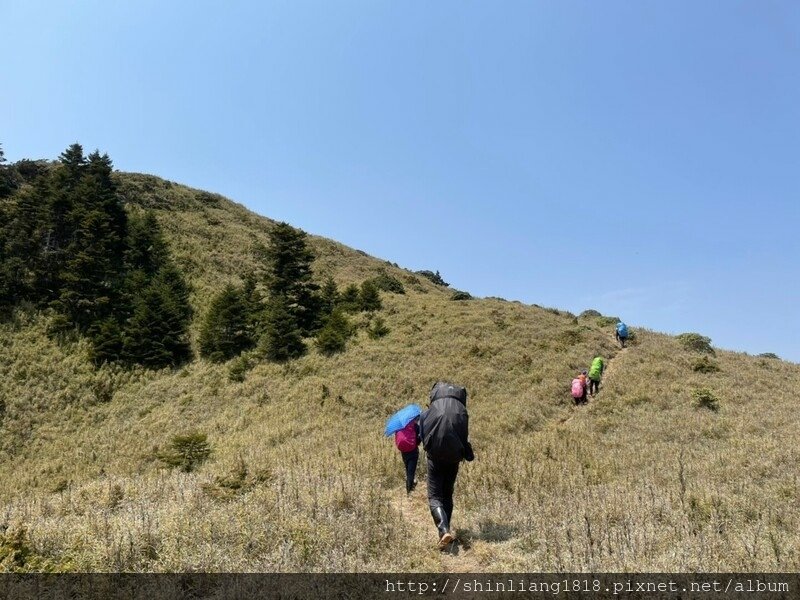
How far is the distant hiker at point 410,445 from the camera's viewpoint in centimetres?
918

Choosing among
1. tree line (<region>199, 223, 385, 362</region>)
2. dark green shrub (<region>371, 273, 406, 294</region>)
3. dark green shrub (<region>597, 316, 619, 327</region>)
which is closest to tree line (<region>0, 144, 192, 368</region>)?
tree line (<region>199, 223, 385, 362</region>)

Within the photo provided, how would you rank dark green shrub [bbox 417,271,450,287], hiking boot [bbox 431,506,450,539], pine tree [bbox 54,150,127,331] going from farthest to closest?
1. dark green shrub [bbox 417,271,450,287]
2. pine tree [bbox 54,150,127,331]
3. hiking boot [bbox 431,506,450,539]

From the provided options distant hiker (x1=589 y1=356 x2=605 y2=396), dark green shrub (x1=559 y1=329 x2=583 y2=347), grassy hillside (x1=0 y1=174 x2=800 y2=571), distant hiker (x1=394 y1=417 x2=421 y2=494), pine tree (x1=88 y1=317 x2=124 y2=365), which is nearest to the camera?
grassy hillside (x1=0 y1=174 x2=800 y2=571)

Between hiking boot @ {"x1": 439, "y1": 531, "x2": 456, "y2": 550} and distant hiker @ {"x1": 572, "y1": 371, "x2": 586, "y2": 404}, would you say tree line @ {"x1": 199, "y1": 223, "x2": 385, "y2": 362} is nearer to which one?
distant hiker @ {"x1": 572, "y1": 371, "x2": 586, "y2": 404}

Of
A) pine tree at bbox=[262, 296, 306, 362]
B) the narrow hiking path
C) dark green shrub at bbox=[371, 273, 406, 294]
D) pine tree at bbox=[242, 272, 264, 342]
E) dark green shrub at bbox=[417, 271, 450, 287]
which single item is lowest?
the narrow hiking path

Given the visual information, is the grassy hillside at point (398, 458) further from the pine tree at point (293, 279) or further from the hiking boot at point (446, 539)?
the pine tree at point (293, 279)

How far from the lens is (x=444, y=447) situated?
6238 mm

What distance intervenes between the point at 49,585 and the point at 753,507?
8674 millimetres

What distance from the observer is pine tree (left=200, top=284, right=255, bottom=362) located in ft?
98.3

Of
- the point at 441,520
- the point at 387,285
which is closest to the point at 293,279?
the point at 387,285

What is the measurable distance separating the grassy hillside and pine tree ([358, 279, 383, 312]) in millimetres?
779

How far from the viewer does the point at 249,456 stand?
14.4 meters

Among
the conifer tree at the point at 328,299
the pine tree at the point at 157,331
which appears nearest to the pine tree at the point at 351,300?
the conifer tree at the point at 328,299

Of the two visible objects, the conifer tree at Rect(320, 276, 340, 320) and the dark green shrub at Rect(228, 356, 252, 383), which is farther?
the conifer tree at Rect(320, 276, 340, 320)
